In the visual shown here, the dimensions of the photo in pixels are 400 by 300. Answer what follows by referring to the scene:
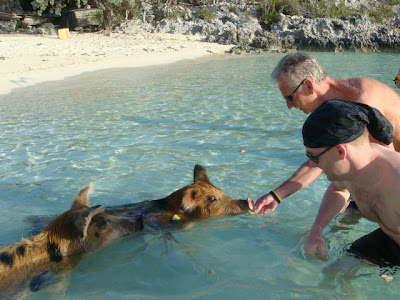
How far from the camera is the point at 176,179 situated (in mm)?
6668

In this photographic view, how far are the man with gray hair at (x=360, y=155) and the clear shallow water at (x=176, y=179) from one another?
2.60 feet

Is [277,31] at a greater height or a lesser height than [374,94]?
lesser

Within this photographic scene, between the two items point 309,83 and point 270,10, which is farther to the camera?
point 270,10

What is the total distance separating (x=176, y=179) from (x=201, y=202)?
5.24 ft

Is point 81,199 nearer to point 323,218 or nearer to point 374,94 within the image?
Answer: point 323,218

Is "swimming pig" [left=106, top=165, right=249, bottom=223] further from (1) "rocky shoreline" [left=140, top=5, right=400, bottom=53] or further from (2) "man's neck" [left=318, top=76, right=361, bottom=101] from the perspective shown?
(1) "rocky shoreline" [left=140, top=5, right=400, bottom=53]

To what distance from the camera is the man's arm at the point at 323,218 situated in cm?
362

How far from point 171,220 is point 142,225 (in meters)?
0.40

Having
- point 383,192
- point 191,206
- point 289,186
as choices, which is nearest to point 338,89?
point 289,186

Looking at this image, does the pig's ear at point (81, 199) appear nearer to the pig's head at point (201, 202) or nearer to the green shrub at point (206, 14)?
the pig's head at point (201, 202)

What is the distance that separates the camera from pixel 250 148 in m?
7.98

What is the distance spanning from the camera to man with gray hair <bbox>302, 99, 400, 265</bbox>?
2906mm

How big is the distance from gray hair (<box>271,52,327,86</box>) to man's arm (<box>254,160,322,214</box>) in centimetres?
87

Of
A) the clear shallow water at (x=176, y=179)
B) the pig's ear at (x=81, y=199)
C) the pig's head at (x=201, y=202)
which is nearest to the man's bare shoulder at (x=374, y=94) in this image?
the clear shallow water at (x=176, y=179)
